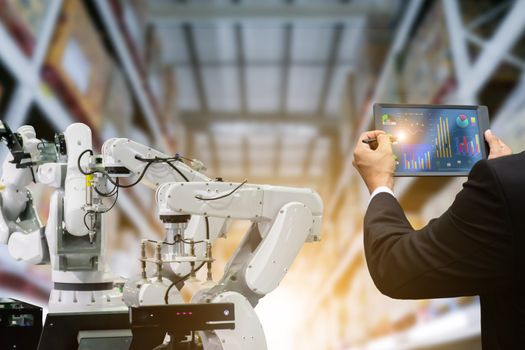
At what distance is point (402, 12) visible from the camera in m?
5.33

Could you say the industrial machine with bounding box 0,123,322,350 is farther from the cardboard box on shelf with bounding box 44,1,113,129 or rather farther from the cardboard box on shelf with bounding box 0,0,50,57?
the cardboard box on shelf with bounding box 44,1,113,129

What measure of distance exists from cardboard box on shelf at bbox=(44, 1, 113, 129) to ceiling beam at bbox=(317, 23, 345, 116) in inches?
103

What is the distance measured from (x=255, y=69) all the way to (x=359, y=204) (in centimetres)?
191

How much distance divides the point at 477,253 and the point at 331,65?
5591 mm

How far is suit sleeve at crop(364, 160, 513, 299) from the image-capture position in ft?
3.30

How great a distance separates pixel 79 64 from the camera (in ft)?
12.0

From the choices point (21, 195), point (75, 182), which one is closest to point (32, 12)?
point (21, 195)

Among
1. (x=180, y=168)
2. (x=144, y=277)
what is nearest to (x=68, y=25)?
(x=180, y=168)

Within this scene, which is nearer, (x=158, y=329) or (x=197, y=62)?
(x=158, y=329)

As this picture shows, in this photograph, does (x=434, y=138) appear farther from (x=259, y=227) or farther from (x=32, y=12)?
(x=32, y=12)

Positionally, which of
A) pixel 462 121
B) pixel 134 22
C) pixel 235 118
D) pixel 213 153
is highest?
pixel 134 22

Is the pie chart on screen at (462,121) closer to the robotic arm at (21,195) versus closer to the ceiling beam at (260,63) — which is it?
the robotic arm at (21,195)

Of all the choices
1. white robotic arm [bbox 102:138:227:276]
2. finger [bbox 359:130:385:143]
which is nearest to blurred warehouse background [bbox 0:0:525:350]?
white robotic arm [bbox 102:138:227:276]

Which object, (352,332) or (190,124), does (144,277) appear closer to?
(190,124)
